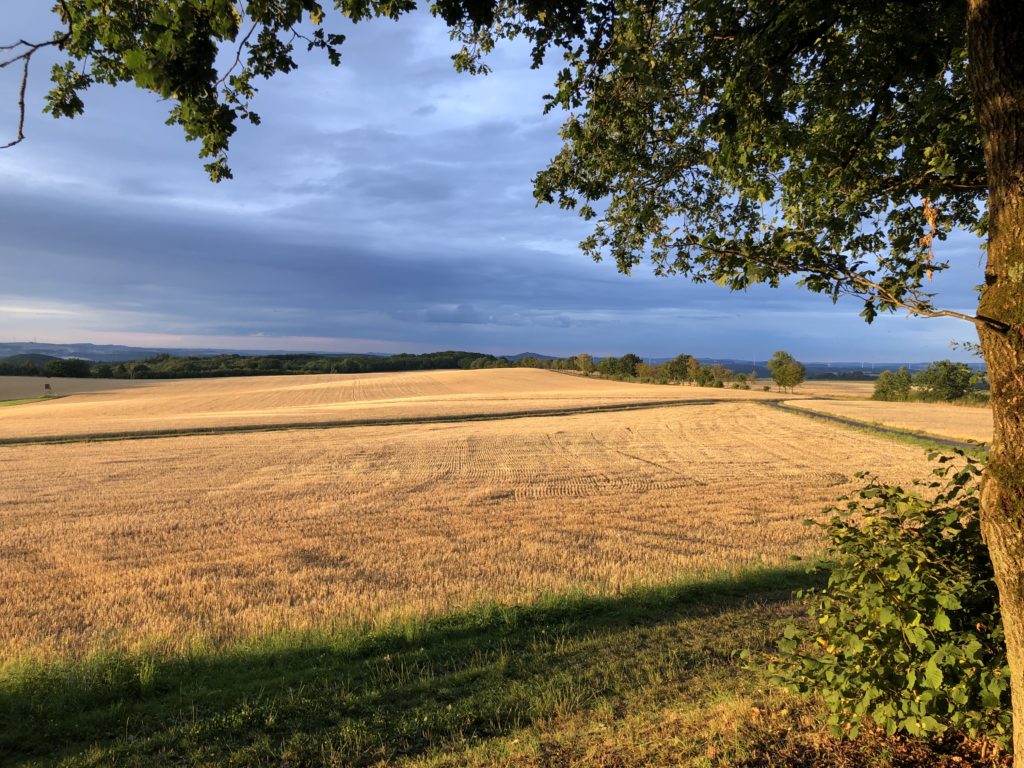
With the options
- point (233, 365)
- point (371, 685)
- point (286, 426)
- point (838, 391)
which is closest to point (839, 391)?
point (838, 391)

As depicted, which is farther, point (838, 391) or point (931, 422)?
point (838, 391)

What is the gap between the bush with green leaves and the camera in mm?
3289

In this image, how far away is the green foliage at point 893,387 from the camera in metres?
79.4

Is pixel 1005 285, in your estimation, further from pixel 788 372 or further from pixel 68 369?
pixel 68 369

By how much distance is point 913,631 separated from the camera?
3439mm

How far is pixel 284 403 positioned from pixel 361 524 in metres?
50.3

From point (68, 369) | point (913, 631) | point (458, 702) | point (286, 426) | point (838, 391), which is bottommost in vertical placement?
point (286, 426)

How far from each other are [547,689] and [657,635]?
5.93ft

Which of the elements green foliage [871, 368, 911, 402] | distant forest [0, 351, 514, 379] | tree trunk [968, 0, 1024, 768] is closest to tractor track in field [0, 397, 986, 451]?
tree trunk [968, 0, 1024, 768]

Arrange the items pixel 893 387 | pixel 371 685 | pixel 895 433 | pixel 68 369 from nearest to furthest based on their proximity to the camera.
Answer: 1. pixel 371 685
2. pixel 895 433
3. pixel 893 387
4. pixel 68 369

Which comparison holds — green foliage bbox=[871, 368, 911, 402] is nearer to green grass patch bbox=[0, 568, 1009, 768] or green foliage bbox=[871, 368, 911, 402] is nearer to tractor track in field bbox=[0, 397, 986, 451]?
tractor track in field bbox=[0, 397, 986, 451]

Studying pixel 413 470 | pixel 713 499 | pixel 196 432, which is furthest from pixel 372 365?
pixel 713 499

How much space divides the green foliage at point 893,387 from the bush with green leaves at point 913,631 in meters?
A: 89.7

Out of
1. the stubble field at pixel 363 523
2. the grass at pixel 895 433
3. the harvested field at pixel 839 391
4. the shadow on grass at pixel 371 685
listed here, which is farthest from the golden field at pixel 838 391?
the shadow on grass at pixel 371 685
